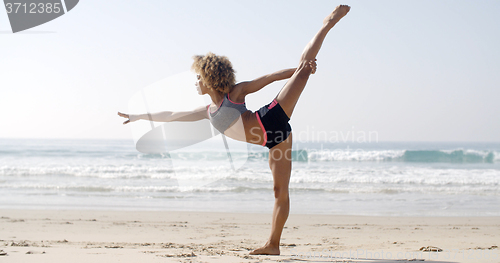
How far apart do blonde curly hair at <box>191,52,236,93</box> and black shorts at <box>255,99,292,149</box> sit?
34 centimetres

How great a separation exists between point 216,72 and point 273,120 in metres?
0.59

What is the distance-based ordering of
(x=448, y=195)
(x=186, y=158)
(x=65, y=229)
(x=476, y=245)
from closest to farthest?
1. (x=476, y=245)
2. (x=65, y=229)
3. (x=448, y=195)
4. (x=186, y=158)

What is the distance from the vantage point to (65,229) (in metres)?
5.18

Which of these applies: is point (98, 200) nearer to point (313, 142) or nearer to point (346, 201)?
point (346, 201)

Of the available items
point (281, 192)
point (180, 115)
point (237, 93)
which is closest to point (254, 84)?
point (237, 93)

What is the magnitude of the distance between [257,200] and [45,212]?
14.7 ft

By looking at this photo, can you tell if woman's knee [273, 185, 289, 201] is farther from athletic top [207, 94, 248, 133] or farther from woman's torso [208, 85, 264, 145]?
athletic top [207, 94, 248, 133]

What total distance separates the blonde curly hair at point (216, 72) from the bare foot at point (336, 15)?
882 mm

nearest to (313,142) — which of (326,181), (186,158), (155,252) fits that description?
(186,158)

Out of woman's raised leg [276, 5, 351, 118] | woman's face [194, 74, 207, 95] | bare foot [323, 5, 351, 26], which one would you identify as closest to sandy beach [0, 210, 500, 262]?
woman's raised leg [276, 5, 351, 118]

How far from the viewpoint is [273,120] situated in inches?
104

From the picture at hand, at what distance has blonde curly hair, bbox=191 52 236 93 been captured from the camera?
269cm

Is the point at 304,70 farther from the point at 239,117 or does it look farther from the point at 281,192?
the point at 281,192

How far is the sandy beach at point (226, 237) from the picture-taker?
3.10 metres
